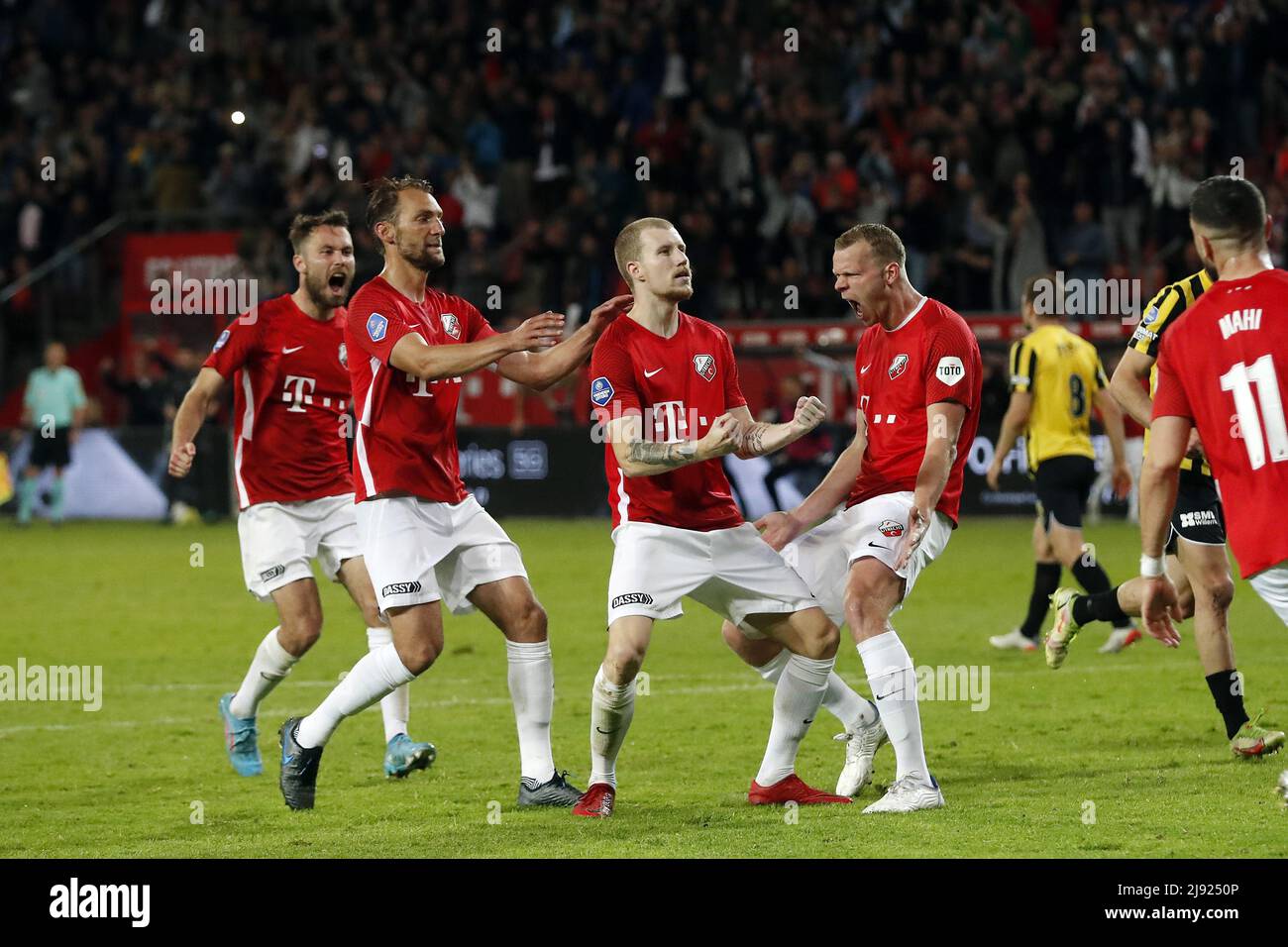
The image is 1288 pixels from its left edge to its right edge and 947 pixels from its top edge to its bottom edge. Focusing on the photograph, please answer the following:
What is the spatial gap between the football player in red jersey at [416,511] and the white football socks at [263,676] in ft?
3.26

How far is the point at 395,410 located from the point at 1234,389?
10.9 feet

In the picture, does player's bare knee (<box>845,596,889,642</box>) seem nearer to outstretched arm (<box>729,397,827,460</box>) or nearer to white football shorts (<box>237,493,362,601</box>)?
outstretched arm (<box>729,397,827,460</box>)

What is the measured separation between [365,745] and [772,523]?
9.34ft

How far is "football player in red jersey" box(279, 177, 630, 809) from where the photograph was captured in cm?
728

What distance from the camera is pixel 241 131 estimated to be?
27.9m

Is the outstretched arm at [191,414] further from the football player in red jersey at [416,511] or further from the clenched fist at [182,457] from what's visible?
the football player in red jersey at [416,511]

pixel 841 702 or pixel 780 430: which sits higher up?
pixel 780 430

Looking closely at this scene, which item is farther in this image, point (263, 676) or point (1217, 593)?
point (263, 676)

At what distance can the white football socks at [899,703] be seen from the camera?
7.08 metres

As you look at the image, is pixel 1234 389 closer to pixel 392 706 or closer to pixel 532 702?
pixel 532 702

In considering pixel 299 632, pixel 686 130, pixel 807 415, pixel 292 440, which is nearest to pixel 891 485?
pixel 807 415

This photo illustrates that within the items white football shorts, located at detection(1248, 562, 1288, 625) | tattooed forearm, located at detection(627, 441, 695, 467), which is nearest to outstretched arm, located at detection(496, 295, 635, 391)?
tattooed forearm, located at detection(627, 441, 695, 467)

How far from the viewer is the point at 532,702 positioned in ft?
24.6
